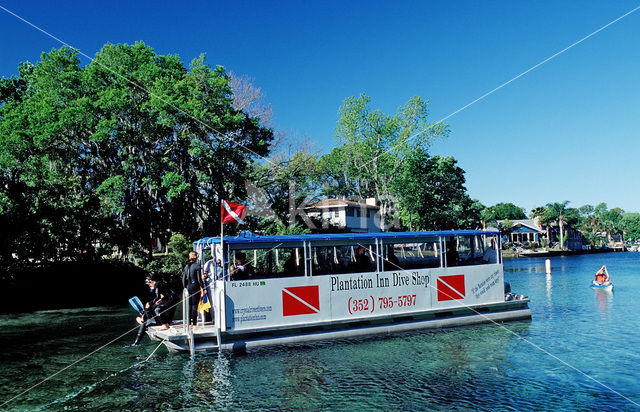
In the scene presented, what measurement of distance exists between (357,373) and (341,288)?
11.6 ft

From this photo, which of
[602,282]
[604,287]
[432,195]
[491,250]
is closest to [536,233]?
[432,195]

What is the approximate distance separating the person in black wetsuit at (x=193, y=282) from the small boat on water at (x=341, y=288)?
0.43 metres

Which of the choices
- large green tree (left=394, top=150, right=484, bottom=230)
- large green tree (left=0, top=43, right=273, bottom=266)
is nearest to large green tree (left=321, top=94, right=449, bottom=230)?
large green tree (left=394, top=150, right=484, bottom=230)

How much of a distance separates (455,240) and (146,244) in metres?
27.1

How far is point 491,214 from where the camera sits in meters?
104

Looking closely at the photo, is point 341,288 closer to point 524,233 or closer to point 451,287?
point 451,287

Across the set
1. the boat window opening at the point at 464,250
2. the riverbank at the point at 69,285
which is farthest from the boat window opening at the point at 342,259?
the riverbank at the point at 69,285

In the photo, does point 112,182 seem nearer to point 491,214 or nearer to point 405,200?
point 405,200

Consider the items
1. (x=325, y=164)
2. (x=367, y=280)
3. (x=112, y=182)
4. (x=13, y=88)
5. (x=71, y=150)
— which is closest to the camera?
(x=367, y=280)

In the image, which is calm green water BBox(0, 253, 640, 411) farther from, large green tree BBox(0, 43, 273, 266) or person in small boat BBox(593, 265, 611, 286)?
large green tree BBox(0, 43, 273, 266)

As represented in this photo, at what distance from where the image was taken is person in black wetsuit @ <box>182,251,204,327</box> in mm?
14344

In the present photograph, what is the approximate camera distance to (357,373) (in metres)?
11.9

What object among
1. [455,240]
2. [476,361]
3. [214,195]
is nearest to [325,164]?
[214,195]

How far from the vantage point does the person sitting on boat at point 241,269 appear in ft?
46.4
